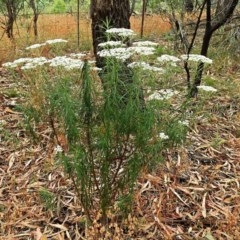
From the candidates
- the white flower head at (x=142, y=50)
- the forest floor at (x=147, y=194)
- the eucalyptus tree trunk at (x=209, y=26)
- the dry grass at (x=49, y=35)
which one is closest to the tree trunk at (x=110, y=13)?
the eucalyptus tree trunk at (x=209, y=26)

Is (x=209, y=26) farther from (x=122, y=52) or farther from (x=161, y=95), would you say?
(x=122, y=52)

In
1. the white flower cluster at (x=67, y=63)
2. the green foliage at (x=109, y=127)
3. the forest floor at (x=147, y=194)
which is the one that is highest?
the white flower cluster at (x=67, y=63)

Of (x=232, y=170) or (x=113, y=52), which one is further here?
(x=232, y=170)

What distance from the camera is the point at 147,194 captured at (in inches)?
117

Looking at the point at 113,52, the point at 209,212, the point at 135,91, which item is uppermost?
the point at 113,52

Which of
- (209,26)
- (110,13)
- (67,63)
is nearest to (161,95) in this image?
(67,63)

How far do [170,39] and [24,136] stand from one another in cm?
565

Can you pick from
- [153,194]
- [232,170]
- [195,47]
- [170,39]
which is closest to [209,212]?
[153,194]

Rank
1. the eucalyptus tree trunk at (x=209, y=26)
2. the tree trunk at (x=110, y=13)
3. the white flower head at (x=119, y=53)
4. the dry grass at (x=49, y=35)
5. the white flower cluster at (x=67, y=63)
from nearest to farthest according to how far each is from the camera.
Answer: the white flower head at (x=119, y=53) → the white flower cluster at (x=67, y=63) → the tree trunk at (x=110, y=13) → the eucalyptus tree trunk at (x=209, y=26) → the dry grass at (x=49, y=35)

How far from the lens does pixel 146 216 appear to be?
274 centimetres

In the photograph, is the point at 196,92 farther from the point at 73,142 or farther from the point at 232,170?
the point at 73,142

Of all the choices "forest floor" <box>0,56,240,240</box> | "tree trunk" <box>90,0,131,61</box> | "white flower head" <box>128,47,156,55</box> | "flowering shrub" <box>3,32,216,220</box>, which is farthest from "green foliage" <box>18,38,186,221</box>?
"tree trunk" <box>90,0,131,61</box>

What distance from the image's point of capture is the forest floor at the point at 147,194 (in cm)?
263

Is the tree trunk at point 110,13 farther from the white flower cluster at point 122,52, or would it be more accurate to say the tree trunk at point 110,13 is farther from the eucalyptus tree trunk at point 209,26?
the white flower cluster at point 122,52
